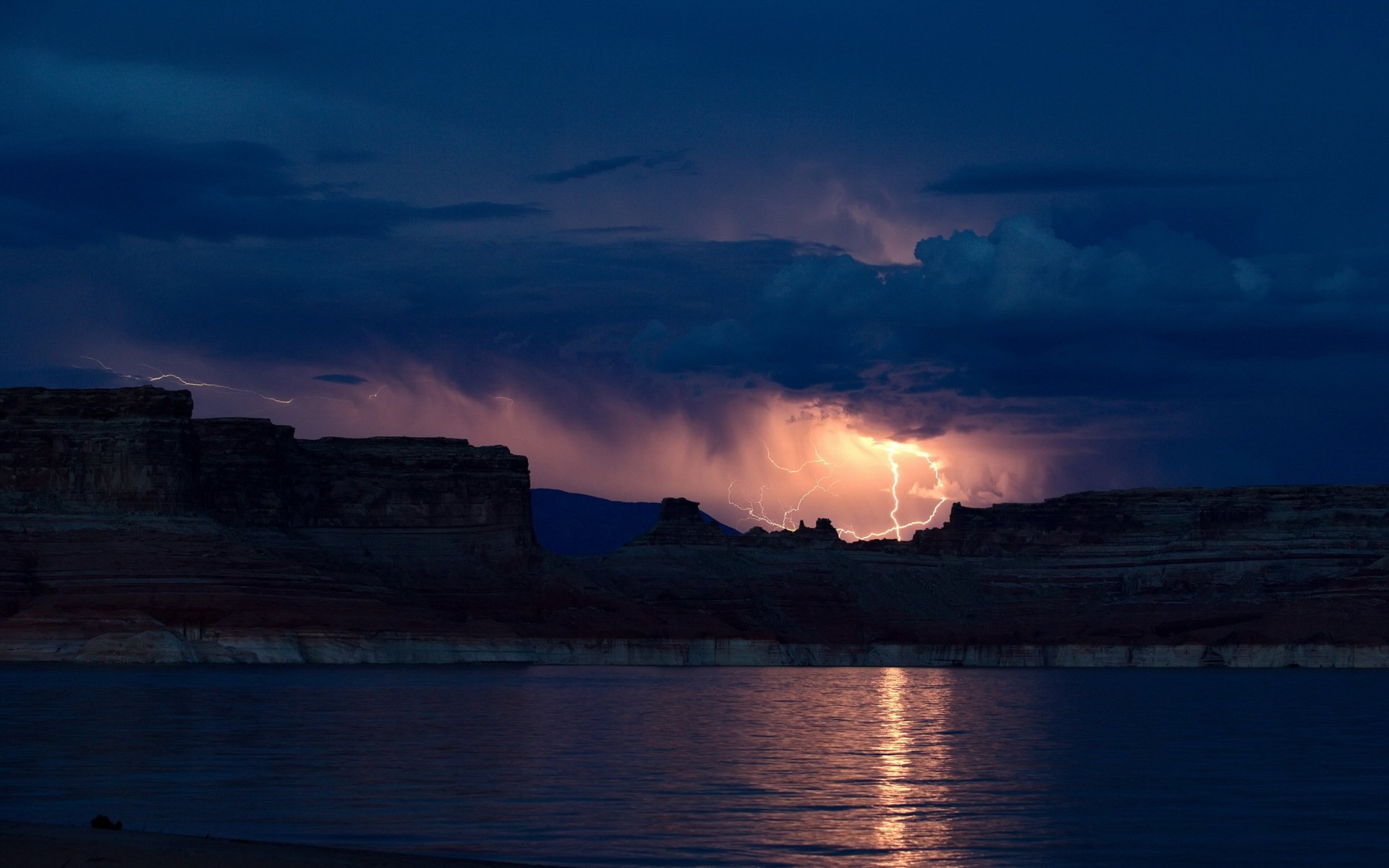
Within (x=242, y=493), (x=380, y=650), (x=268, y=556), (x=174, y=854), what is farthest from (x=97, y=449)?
(x=174, y=854)

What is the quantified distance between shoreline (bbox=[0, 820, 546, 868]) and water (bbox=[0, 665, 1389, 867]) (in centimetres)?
236

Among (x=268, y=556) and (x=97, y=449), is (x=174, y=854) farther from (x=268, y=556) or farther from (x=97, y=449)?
(x=97, y=449)

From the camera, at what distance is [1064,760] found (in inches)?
2210

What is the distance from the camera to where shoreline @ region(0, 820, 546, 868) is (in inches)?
1035

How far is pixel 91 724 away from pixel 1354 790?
147 feet

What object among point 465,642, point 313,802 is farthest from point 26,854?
point 465,642

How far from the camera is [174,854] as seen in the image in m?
27.4

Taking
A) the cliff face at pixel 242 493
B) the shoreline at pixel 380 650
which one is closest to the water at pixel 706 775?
the shoreline at pixel 380 650

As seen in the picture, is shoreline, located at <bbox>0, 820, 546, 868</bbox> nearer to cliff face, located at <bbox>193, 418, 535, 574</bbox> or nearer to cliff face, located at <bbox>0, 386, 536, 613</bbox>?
cliff face, located at <bbox>0, 386, 536, 613</bbox>

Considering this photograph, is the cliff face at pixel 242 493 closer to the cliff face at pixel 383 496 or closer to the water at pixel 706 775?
the cliff face at pixel 383 496

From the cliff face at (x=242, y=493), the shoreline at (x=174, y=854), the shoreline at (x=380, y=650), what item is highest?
the cliff face at (x=242, y=493)

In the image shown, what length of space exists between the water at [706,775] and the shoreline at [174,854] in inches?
93.0

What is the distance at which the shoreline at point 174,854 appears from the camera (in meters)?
26.3

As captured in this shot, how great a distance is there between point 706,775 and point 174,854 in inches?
893
